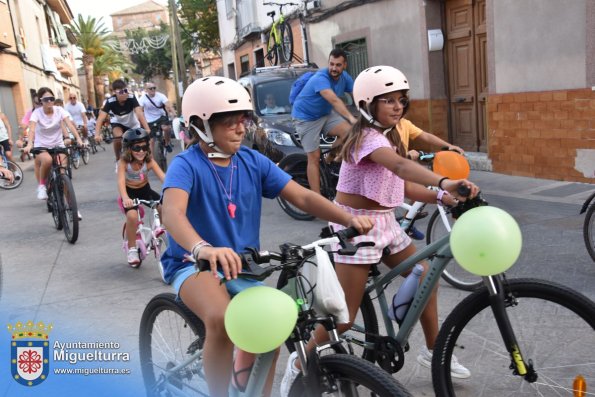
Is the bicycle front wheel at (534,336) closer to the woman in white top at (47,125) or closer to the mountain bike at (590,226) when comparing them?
the mountain bike at (590,226)

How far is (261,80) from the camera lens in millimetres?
10156

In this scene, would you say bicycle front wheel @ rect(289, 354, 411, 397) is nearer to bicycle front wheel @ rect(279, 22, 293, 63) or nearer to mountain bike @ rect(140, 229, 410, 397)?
mountain bike @ rect(140, 229, 410, 397)

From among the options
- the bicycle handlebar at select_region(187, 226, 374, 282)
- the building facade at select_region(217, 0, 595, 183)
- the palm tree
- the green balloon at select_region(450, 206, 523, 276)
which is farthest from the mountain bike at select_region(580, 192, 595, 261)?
the palm tree

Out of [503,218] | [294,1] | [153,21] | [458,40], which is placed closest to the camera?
[503,218]

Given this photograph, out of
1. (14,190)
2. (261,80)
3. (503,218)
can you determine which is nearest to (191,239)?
(503,218)

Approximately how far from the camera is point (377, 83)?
314cm

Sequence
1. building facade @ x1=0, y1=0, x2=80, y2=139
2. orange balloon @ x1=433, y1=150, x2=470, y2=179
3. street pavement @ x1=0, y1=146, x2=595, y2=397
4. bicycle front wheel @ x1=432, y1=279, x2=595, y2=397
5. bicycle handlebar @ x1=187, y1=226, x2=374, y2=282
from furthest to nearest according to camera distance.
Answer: building facade @ x1=0, y1=0, x2=80, y2=139 < street pavement @ x1=0, y1=146, x2=595, y2=397 < orange balloon @ x1=433, y1=150, x2=470, y2=179 < bicycle front wheel @ x1=432, y1=279, x2=595, y2=397 < bicycle handlebar @ x1=187, y1=226, x2=374, y2=282

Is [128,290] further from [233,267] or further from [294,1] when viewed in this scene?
[294,1]

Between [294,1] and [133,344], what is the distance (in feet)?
52.2

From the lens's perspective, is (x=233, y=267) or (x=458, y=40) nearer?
(x=233, y=267)

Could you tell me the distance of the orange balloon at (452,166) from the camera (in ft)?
10.9

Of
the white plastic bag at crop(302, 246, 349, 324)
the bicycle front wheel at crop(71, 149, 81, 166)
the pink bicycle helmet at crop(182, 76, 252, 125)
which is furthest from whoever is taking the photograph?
the bicycle front wheel at crop(71, 149, 81, 166)

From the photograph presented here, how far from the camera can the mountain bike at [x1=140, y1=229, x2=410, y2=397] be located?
207cm

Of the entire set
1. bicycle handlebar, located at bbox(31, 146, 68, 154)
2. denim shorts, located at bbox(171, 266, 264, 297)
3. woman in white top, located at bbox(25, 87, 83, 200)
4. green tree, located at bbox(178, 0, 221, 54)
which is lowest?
denim shorts, located at bbox(171, 266, 264, 297)
